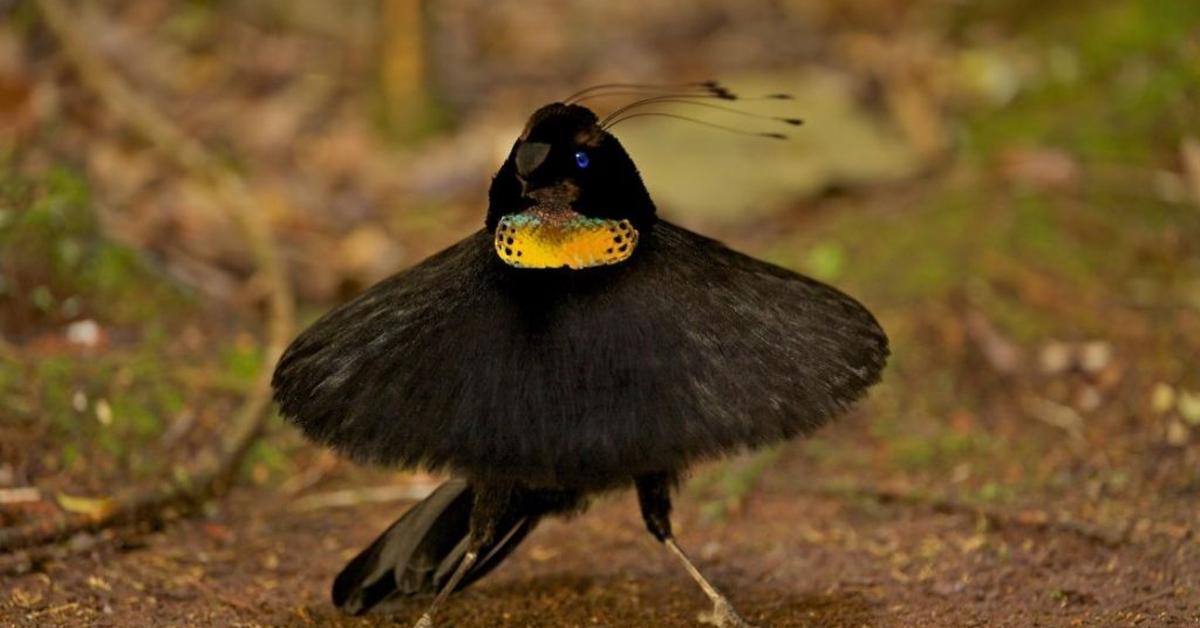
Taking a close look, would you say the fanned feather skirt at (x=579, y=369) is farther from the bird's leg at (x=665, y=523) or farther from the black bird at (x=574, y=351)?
the bird's leg at (x=665, y=523)

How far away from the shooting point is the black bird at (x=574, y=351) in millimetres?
2533

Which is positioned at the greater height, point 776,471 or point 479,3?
point 479,3

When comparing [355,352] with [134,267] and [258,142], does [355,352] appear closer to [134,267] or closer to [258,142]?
[134,267]

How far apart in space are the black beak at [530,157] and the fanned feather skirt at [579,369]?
19cm

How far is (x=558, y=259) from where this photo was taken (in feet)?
8.70

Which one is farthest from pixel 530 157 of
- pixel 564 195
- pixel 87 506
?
pixel 87 506

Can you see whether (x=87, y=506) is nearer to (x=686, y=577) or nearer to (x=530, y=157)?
(x=686, y=577)

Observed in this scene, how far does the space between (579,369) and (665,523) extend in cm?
64

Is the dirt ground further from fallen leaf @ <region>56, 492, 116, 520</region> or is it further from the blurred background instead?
fallen leaf @ <region>56, 492, 116, 520</region>

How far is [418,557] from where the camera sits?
323 cm

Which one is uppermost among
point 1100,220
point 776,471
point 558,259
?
point 558,259

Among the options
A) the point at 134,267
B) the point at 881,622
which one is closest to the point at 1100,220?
the point at 881,622

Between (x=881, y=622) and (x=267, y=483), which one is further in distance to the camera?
(x=267, y=483)

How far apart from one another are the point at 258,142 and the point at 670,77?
8.13 feet
